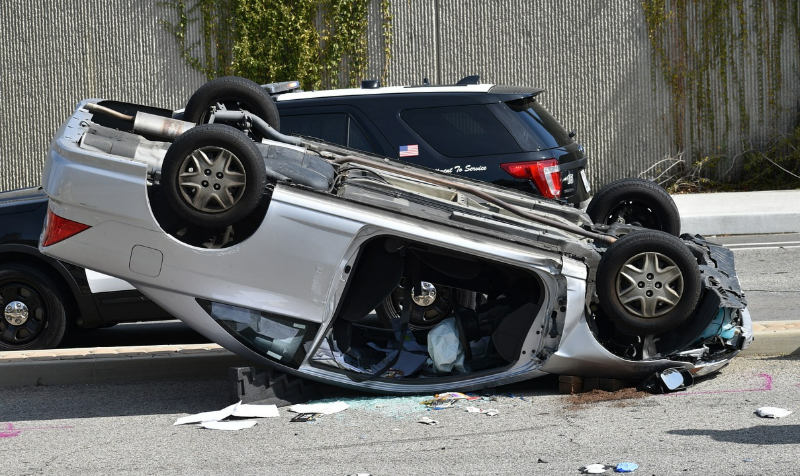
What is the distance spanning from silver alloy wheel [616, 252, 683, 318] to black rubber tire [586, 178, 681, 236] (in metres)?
1.90

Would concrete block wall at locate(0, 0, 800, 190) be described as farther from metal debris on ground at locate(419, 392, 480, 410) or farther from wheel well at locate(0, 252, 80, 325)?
metal debris on ground at locate(419, 392, 480, 410)

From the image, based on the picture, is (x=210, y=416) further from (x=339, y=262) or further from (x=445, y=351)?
(x=445, y=351)

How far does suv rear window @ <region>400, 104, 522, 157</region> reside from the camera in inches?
323

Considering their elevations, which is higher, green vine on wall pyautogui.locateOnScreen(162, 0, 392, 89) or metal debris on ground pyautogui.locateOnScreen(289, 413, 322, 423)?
green vine on wall pyautogui.locateOnScreen(162, 0, 392, 89)

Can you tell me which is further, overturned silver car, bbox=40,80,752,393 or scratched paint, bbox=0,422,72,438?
scratched paint, bbox=0,422,72,438

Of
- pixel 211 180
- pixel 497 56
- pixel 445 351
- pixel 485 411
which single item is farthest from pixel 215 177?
pixel 497 56

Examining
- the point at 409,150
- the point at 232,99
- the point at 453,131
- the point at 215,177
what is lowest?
the point at 215,177

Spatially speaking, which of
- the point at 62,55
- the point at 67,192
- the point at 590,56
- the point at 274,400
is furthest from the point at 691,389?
the point at 62,55

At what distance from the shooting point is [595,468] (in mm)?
4457

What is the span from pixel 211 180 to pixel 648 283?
2.55m

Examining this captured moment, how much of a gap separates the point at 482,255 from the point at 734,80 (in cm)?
1224

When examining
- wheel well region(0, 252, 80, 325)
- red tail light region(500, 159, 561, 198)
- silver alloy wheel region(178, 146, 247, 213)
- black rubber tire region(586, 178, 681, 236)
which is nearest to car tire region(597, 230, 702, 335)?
black rubber tire region(586, 178, 681, 236)

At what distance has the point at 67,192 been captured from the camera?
17.7 ft

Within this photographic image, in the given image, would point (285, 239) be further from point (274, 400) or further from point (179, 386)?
point (179, 386)
